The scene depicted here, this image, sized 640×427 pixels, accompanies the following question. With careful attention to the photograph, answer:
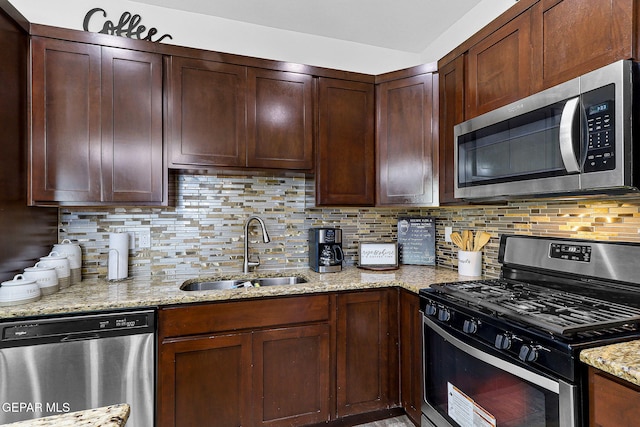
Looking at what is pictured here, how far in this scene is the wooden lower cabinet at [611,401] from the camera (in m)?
0.89

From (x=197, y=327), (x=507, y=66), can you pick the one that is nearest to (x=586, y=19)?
(x=507, y=66)

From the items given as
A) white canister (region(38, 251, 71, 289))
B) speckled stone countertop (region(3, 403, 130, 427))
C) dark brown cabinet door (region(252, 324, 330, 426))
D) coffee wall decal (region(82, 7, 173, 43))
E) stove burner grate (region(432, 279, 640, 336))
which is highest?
coffee wall decal (region(82, 7, 173, 43))

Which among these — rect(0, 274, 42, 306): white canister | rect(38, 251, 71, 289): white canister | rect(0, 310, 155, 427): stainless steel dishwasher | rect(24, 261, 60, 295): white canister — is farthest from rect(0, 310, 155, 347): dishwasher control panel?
rect(38, 251, 71, 289): white canister

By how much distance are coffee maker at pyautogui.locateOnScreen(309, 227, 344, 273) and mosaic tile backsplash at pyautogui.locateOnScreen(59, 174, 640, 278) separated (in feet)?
0.83

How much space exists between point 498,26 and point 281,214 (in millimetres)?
1750

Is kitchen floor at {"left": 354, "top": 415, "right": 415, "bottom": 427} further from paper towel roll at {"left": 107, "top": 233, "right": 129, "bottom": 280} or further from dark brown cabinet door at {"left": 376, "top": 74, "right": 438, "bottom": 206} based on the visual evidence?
paper towel roll at {"left": 107, "top": 233, "right": 129, "bottom": 280}

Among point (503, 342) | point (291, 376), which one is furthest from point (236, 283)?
A: point (503, 342)

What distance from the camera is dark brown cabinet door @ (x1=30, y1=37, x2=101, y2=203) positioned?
1.80 metres

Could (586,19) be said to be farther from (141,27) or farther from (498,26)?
(141,27)

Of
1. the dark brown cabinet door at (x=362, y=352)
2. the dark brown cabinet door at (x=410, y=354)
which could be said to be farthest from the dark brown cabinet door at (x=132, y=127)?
the dark brown cabinet door at (x=410, y=354)

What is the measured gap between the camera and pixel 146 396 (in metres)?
1.62

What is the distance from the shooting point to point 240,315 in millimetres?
1787

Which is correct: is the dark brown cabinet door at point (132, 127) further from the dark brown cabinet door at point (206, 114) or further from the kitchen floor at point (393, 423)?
the kitchen floor at point (393, 423)

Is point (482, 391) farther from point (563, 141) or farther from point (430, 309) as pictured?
point (563, 141)
